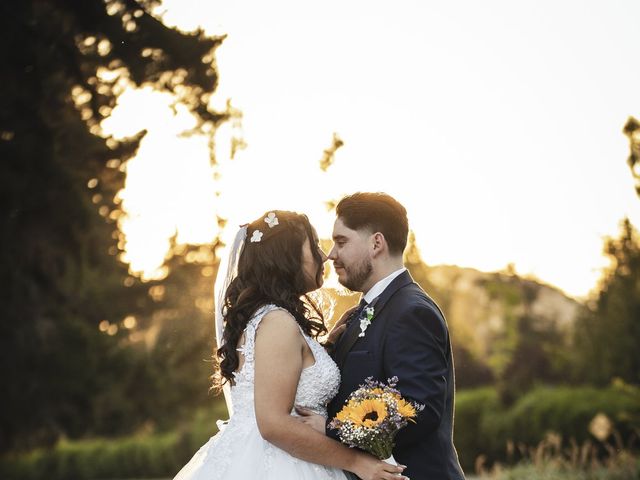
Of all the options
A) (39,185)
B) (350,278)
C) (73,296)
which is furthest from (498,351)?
(350,278)

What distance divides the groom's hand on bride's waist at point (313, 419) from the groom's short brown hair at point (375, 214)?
98 cm

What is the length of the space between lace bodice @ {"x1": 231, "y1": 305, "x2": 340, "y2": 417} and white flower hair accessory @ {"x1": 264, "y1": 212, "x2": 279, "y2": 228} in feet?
1.44

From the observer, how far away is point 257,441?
451 centimetres

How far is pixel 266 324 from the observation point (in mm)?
4309

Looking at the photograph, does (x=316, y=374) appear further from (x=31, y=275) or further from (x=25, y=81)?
(x=31, y=275)

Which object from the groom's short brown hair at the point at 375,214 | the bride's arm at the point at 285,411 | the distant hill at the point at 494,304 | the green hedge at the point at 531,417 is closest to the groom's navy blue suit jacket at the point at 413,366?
the bride's arm at the point at 285,411

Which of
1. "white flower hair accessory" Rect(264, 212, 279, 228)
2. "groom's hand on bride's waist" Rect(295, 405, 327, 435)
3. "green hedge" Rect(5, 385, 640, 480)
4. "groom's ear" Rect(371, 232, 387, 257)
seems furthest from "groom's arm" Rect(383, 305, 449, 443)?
"green hedge" Rect(5, 385, 640, 480)

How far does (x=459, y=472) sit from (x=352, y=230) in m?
1.34

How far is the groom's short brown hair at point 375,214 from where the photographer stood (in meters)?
4.72

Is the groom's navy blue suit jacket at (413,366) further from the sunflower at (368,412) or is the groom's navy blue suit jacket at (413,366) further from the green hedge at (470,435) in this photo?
the green hedge at (470,435)

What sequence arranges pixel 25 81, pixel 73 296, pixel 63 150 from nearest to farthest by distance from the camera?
pixel 25 81
pixel 63 150
pixel 73 296

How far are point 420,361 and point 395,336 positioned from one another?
0.19 meters

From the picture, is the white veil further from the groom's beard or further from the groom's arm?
the groom's arm

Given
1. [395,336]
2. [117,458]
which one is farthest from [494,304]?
[395,336]
